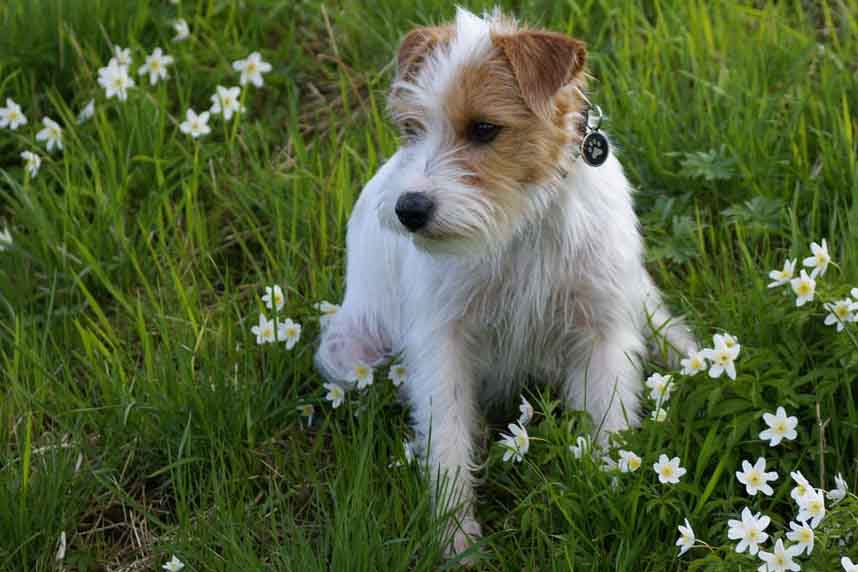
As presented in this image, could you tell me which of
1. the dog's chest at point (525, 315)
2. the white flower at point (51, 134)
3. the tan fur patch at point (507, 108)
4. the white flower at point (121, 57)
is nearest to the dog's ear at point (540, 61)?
the tan fur patch at point (507, 108)

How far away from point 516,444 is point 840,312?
998 mm

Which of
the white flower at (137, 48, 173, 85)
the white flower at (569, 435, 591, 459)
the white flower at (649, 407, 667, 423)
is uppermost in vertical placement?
the white flower at (137, 48, 173, 85)

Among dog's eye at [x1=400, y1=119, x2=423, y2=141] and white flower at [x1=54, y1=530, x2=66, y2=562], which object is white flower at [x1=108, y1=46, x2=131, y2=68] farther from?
white flower at [x1=54, y1=530, x2=66, y2=562]

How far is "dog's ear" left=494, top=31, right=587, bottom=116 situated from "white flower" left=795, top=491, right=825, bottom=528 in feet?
4.19

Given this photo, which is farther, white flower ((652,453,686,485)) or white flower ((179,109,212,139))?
white flower ((179,109,212,139))

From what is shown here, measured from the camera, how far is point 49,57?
565 centimetres

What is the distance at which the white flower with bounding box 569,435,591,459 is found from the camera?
368 cm

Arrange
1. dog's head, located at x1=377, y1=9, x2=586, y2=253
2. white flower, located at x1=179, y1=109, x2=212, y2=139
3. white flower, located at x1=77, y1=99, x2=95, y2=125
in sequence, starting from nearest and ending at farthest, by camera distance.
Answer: dog's head, located at x1=377, y1=9, x2=586, y2=253 < white flower, located at x1=179, y1=109, x2=212, y2=139 < white flower, located at x1=77, y1=99, x2=95, y2=125

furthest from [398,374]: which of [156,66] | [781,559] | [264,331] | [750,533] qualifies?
[156,66]

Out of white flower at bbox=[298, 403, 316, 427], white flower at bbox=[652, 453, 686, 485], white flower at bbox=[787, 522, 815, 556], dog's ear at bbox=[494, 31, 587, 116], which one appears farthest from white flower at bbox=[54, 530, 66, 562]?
white flower at bbox=[787, 522, 815, 556]

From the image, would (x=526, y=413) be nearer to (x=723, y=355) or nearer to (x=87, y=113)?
(x=723, y=355)

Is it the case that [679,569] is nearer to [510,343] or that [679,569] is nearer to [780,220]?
[510,343]

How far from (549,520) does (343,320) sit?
1.14 metres

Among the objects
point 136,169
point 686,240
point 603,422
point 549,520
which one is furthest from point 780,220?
point 136,169
